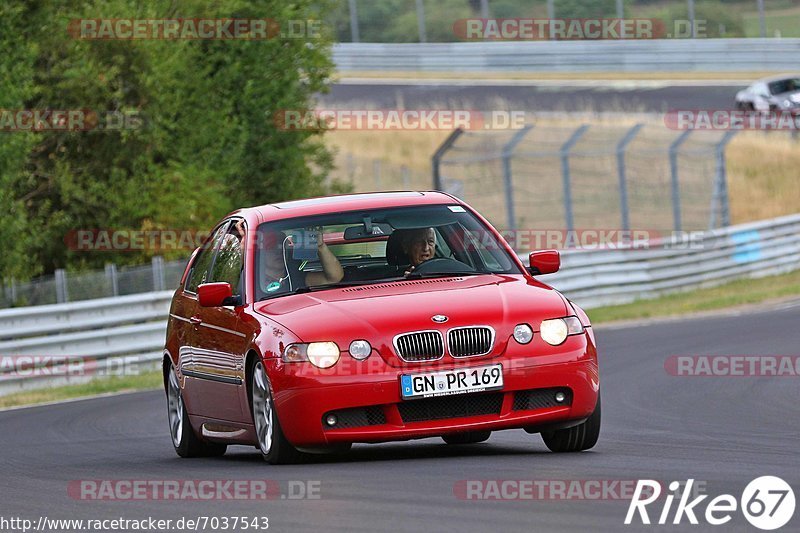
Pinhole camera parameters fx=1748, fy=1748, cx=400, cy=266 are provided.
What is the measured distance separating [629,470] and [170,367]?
446 centimetres

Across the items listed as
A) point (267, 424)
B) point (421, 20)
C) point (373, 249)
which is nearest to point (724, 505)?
point (267, 424)

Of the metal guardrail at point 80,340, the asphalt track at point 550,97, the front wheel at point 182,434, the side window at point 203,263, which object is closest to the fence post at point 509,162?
the metal guardrail at point 80,340

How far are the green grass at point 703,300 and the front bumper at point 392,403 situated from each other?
15.0 m

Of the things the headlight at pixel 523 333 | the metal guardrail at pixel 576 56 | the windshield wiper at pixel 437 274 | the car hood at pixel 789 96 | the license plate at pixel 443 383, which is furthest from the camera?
the metal guardrail at pixel 576 56

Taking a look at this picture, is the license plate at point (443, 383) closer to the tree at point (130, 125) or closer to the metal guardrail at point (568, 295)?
the metal guardrail at point (568, 295)

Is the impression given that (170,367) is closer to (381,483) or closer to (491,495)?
(381,483)

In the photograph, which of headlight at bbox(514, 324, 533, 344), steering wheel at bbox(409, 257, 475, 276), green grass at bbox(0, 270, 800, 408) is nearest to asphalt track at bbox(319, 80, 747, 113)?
green grass at bbox(0, 270, 800, 408)

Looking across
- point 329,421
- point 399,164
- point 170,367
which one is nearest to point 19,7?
point 170,367

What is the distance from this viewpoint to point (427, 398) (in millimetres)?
8844

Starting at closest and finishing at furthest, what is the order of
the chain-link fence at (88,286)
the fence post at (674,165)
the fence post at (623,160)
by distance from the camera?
the chain-link fence at (88,286) < the fence post at (623,160) < the fence post at (674,165)

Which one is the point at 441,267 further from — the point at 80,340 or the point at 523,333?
the point at 80,340

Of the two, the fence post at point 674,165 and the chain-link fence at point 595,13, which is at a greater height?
the chain-link fence at point 595,13

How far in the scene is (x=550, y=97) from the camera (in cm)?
4922

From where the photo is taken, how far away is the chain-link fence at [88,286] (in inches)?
835
